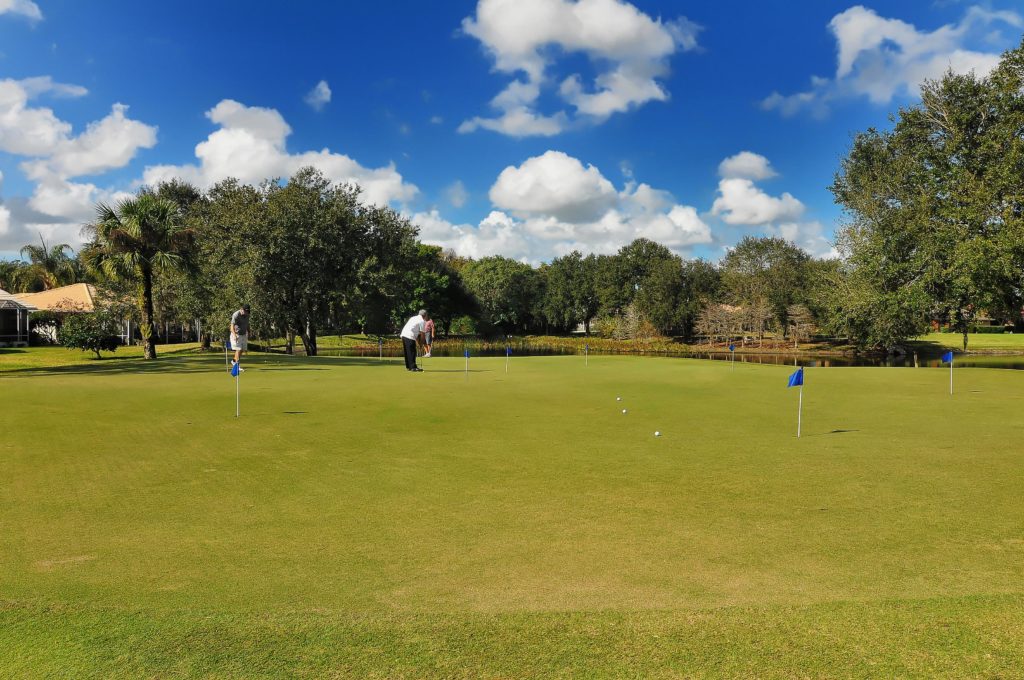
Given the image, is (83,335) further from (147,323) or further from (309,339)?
(309,339)

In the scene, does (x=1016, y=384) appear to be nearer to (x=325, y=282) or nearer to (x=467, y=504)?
(x=467, y=504)

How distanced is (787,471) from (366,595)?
5969 millimetres

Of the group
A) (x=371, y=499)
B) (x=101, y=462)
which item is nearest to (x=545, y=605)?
(x=371, y=499)

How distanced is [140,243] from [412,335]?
20.0 m

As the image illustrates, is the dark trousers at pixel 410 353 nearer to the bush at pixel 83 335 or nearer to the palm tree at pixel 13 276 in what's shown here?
the bush at pixel 83 335

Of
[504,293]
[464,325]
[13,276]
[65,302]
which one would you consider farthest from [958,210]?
[13,276]

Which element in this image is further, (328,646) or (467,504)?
(467,504)

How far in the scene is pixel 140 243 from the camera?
33438 mm

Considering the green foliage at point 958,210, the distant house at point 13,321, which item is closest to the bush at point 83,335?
the distant house at point 13,321

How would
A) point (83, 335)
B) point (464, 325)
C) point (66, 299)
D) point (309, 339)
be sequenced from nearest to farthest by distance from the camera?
point (83, 335), point (309, 339), point (66, 299), point (464, 325)

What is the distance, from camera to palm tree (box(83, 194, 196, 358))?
32.6 metres

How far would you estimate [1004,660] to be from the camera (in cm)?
353

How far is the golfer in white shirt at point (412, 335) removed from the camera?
22.3 m

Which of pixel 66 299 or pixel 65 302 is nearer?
pixel 65 302
